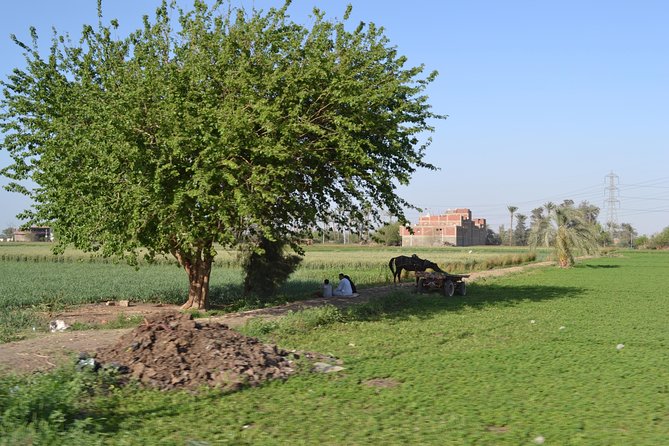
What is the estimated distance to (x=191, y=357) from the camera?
9.50 m

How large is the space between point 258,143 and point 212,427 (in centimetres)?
864

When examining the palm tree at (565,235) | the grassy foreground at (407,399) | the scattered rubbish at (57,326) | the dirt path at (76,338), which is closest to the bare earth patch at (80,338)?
the dirt path at (76,338)

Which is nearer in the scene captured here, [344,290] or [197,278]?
[197,278]

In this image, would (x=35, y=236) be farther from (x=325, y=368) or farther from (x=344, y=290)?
(x=325, y=368)

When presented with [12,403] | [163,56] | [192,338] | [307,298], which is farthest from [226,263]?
[12,403]

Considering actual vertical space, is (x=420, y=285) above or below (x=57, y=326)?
above

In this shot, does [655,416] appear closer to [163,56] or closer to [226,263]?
[163,56]

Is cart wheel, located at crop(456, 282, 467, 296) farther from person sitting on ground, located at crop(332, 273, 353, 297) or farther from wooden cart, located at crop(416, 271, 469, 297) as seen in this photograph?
person sitting on ground, located at crop(332, 273, 353, 297)

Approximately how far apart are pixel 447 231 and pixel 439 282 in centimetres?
12072

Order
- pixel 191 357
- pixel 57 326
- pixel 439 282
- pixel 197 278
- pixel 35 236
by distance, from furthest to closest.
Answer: pixel 35 236, pixel 439 282, pixel 197 278, pixel 57 326, pixel 191 357

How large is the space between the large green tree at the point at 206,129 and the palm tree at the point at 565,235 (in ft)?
114

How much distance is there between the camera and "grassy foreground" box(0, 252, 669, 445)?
22.1 ft

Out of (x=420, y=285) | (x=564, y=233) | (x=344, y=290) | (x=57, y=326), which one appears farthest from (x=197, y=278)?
(x=564, y=233)

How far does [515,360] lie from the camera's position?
10977mm
